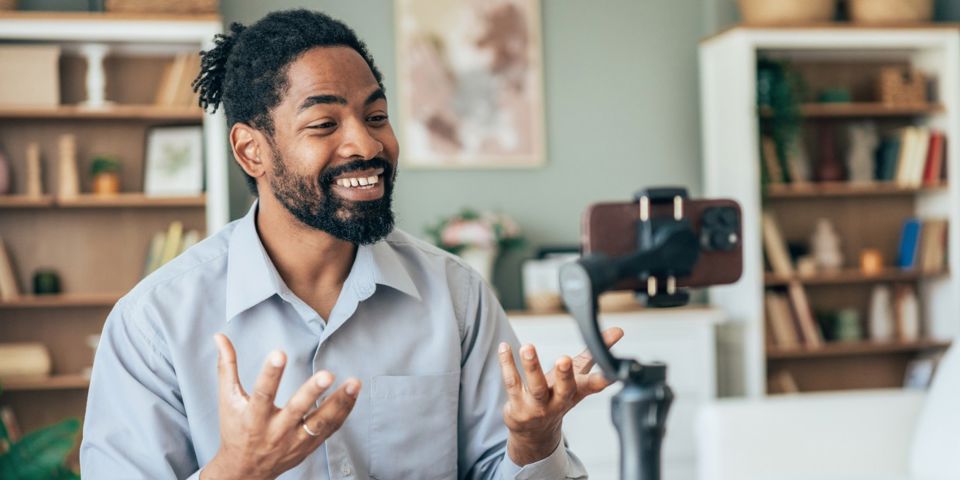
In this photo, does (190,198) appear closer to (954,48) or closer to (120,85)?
(120,85)

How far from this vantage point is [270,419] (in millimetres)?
1210

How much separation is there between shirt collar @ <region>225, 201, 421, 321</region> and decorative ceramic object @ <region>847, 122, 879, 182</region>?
10.9ft

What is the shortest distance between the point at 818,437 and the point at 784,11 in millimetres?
1952

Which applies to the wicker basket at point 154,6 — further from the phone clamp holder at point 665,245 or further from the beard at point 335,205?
the phone clamp holder at point 665,245

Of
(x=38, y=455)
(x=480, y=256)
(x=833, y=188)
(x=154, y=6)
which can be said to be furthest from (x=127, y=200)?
(x=833, y=188)

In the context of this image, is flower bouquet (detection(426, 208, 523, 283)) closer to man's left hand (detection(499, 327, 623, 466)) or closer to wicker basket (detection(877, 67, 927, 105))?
wicker basket (detection(877, 67, 927, 105))

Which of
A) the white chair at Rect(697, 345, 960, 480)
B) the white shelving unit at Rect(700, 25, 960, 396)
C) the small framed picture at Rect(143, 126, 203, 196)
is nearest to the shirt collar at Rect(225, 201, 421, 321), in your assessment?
the white chair at Rect(697, 345, 960, 480)

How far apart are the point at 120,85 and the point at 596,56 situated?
1.90 meters

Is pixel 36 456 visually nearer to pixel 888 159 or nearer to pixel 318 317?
pixel 318 317

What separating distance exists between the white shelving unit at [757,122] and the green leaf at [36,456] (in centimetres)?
259

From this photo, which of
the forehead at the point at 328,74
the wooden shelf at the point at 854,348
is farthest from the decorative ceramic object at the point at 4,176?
the wooden shelf at the point at 854,348

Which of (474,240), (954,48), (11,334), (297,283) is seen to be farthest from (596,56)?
(297,283)

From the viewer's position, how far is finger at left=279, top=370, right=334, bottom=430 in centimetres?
116

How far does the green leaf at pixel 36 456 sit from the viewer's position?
114 inches
